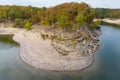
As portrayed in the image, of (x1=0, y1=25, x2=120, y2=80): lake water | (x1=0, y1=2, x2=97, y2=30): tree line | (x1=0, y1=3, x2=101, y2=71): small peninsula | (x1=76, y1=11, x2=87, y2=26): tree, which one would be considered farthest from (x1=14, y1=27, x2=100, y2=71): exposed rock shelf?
(x1=76, y1=11, x2=87, y2=26): tree

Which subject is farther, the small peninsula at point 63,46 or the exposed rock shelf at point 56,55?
the small peninsula at point 63,46

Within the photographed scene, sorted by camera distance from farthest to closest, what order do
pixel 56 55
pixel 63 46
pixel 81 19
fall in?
1. pixel 81 19
2. pixel 63 46
3. pixel 56 55

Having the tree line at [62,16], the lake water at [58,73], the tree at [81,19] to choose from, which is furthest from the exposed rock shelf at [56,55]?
the tree at [81,19]

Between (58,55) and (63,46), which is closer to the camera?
(58,55)

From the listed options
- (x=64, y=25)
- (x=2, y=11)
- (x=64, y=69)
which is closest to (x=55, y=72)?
(x=64, y=69)

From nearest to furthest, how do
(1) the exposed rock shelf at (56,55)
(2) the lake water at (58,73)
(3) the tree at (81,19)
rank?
(2) the lake water at (58,73) → (1) the exposed rock shelf at (56,55) → (3) the tree at (81,19)

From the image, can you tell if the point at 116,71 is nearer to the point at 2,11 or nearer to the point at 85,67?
the point at 85,67

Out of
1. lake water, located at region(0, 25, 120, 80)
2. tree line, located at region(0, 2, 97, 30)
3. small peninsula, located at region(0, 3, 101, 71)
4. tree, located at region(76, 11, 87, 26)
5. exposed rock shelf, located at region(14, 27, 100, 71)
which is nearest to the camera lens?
lake water, located at region(0, 25, 120, 80)

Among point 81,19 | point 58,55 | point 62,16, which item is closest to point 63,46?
point 58,55

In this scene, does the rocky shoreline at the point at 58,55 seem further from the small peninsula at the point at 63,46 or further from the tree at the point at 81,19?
the tree at the point at 81,19

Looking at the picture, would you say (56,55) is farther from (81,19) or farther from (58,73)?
(81,19)

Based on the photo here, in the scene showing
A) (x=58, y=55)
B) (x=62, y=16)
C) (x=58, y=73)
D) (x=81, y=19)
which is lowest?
(x=58, y=73)

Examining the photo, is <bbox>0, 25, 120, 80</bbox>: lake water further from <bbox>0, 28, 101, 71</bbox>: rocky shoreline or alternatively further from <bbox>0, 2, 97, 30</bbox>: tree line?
<bbox>0, 2, 97, 30</bbox>: tree line
